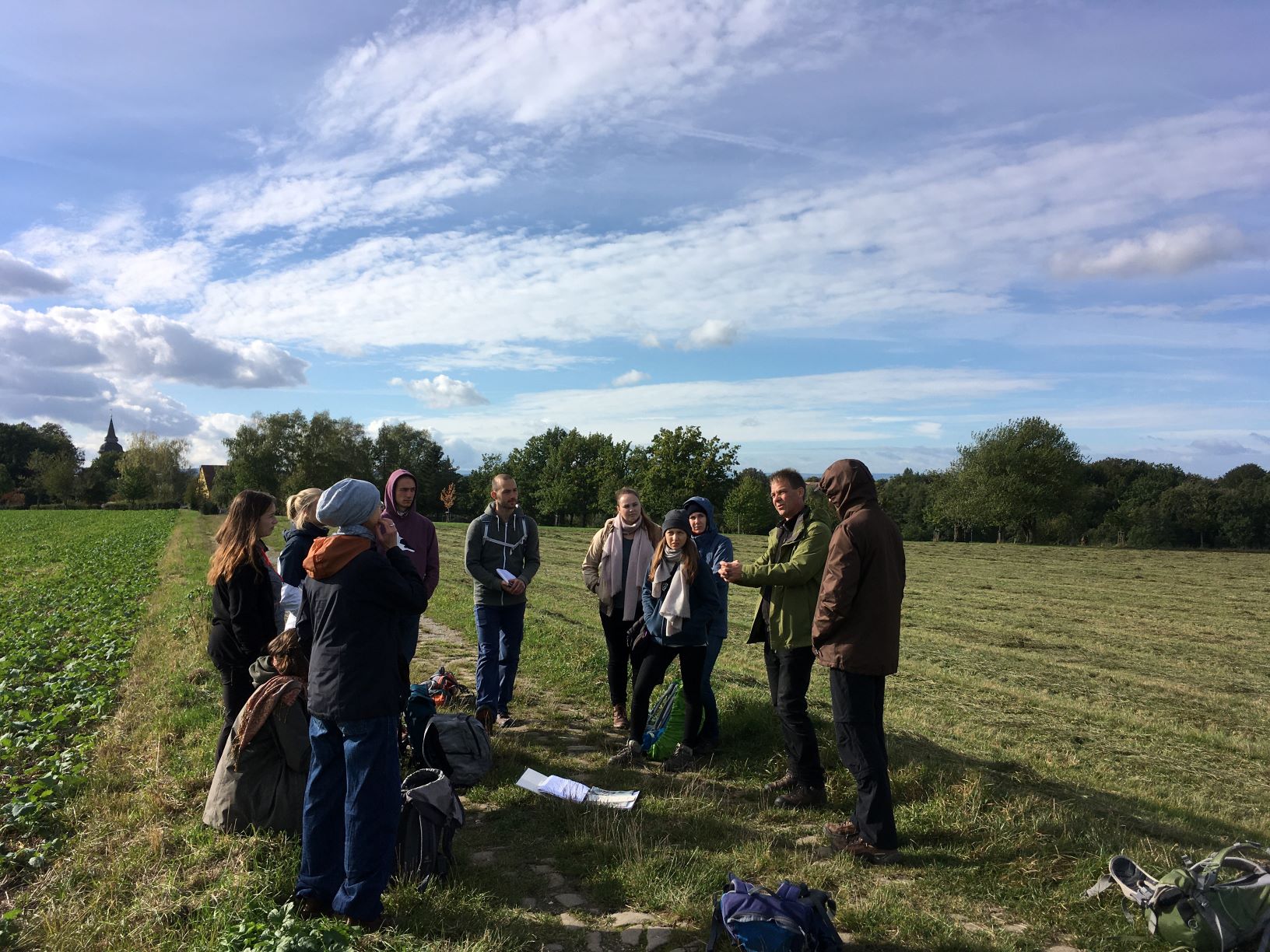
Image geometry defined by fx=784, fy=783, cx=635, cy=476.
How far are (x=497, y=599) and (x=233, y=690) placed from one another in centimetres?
244

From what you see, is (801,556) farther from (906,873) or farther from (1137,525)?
(1137,525)

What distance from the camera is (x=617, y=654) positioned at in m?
7.17

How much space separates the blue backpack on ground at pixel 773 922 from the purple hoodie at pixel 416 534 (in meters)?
4.04

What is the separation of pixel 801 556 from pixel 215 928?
394cm

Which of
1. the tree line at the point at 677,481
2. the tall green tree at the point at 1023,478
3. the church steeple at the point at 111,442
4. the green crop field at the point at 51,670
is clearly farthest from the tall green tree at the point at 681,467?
the church steeple at the point at 111,442

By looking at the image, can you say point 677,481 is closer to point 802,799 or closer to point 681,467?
point 681,467

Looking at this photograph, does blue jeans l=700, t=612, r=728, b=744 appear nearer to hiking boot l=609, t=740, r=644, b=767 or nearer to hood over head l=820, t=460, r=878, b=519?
hiking boot l=609, t=740, r=644, b=767

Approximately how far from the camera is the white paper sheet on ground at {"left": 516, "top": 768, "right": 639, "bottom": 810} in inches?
207

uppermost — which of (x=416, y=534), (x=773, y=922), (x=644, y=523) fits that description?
(x=644, y=523)

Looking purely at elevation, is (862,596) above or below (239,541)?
below

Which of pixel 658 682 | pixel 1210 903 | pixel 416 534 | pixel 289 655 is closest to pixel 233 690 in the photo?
pixel 289 655

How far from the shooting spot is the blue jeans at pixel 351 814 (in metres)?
3.74

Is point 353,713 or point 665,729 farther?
point 665,729

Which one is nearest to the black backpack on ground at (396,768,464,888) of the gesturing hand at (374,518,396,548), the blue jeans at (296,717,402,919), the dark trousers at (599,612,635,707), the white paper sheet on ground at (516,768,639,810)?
the blue jeans at (296,717,402,919)
